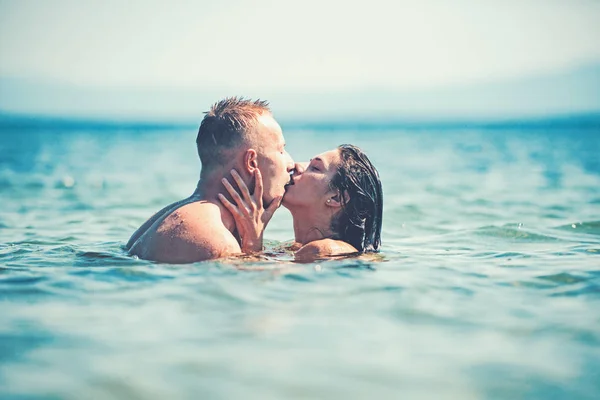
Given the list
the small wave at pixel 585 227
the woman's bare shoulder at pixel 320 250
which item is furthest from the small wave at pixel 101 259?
the small wave at pixel 585 227

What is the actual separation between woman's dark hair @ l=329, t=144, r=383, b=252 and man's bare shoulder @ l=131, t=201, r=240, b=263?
4.33ft

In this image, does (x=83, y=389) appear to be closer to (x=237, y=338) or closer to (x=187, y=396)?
(x=187, y=396)

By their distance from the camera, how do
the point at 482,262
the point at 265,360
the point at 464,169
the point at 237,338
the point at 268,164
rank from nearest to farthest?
the point at 265,360
the point at 237,338
the point at 268,164
the point at 482,262
the point at 464,169

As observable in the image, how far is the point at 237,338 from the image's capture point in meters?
3.83

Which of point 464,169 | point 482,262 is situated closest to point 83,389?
point 482,262

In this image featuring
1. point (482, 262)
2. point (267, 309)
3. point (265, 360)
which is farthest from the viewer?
point (482, 262)

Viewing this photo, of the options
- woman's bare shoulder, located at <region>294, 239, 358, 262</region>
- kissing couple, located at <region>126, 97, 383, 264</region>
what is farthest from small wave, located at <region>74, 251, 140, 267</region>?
woman's bare shoulder, located at <region>294, 239, 358, 262</region>

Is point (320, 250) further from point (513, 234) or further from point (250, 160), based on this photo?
point (513, 234)

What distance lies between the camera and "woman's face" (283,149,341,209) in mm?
6223

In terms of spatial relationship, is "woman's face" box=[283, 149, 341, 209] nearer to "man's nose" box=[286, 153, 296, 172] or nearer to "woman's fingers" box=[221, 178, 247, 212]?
"man's nose" box=[286, 153, 296, 172]

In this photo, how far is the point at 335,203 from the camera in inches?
248

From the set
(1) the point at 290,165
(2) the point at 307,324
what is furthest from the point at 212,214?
(2) the point at 307,324

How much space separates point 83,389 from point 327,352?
50.9 inches

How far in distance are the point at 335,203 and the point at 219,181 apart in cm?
119
